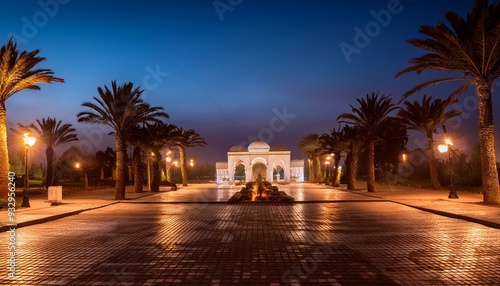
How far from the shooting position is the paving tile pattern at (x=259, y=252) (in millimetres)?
6672

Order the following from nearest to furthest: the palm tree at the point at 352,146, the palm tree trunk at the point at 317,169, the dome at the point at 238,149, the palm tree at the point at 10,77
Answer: the palm tree at the point at 10,77 < the palm tree at the point at 352,146 < the palm tree trunk at the point at 317,169 < the dome at the point at 238,149

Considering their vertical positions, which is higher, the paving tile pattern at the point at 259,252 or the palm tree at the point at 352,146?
the palm tree at the point at 352,146

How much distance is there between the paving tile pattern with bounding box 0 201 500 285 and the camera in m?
6.67

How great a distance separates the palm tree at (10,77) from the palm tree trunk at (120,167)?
5.69 m

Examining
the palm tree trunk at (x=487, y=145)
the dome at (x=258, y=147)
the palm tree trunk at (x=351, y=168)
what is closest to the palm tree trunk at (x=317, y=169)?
the dome at (x=258, y=147)

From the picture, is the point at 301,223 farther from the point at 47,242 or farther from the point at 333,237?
the point at 47,242

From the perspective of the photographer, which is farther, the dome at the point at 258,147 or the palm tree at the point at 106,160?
the palm tree at the point at 106,160

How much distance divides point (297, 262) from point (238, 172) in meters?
73.0

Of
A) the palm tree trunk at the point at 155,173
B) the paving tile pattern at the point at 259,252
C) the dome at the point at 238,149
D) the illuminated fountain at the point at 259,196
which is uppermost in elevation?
the dome at the point at 238,149

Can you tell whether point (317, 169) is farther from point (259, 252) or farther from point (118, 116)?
point (259, 252)

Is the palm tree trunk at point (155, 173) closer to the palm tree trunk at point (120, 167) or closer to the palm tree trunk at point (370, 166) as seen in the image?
the palm tree trunk at point (120, 167)

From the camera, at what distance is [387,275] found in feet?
22.2

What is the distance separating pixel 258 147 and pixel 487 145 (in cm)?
4083

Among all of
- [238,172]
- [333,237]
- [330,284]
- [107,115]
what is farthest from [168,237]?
[238,172]
